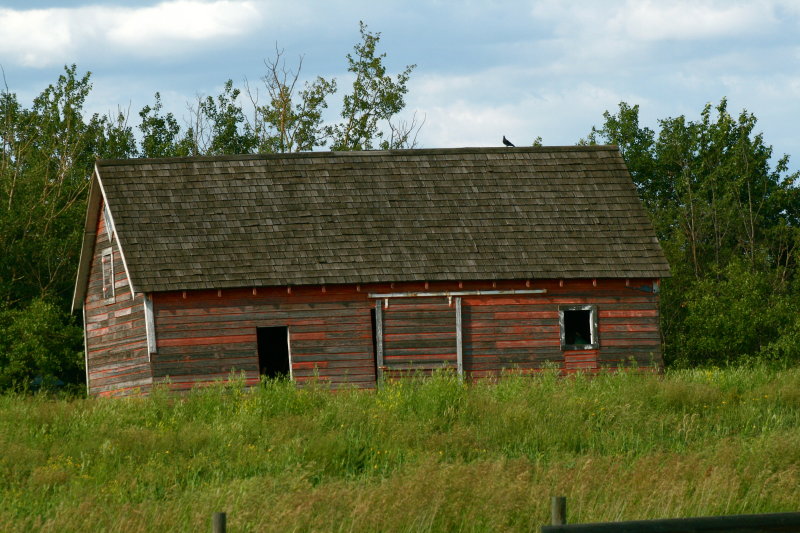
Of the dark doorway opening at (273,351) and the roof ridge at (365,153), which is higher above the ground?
the roof ridge at (365,153)

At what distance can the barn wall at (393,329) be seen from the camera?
2308 cm

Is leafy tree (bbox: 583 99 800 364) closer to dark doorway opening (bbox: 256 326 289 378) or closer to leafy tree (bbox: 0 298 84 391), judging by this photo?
dark doorway opening (bbox: 256 326 289 378)

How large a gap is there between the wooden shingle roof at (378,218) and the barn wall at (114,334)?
1.46 meters

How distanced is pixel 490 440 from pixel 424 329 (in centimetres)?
788

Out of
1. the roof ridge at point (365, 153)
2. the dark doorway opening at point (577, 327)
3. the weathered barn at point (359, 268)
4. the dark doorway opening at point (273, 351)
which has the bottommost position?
the dark doorway opening at point (273, 351)

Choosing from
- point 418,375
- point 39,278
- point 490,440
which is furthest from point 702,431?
point 39,278

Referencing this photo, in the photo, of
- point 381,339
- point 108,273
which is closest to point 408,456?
point 381,339

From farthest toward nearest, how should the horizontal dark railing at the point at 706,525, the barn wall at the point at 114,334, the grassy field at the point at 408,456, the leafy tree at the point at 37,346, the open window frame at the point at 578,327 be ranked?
the leafy tree at the point at 37,346 < the open window frame at the point at 578,327 < the barn wall at the point at 114,334 < the grassy field at the point at 408,456 < the horizontal dark railing at the point at 706,525

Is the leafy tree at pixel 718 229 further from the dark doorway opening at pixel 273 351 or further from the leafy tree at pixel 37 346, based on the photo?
the leafy tree at pixel 37 346

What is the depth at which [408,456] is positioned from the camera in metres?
14.9

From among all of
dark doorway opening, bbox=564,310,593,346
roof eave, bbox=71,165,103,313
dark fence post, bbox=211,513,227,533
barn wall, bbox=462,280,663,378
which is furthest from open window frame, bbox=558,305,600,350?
dark fence post, bbox=211,513,227,533

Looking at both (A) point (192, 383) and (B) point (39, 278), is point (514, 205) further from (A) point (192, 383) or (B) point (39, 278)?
(B) point (39, 278)

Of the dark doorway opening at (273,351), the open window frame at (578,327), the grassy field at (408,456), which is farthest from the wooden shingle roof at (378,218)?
the dark doorway opening at (273,351)

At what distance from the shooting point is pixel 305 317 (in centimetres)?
Answer: 2355
